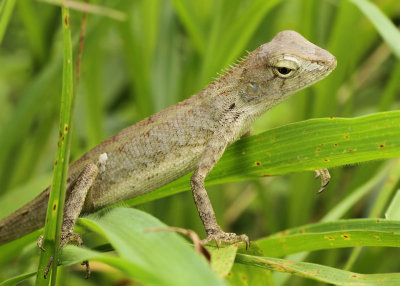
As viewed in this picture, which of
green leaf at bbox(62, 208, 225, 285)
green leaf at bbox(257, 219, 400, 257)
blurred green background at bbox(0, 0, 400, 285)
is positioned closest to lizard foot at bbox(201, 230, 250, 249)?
green leaf at bbox(257, 219, 400, 257)

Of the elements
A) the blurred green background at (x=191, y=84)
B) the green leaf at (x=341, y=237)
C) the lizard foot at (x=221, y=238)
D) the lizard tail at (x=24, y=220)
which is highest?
the blurred green background at (x=191, y=84)

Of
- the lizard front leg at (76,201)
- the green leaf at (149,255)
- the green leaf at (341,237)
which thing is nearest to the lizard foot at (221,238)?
the green leaf at (341,237)

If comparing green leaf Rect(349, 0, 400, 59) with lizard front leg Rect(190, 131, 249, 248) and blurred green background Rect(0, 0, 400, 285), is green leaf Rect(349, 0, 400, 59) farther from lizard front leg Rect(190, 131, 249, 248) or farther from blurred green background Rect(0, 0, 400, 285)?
lizard front leg Rect(190, 131, 249, 248)

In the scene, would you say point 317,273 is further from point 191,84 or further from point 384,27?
point 191,84

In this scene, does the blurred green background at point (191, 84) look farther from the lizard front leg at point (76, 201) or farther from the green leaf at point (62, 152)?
the green leaf at point (62, 152)

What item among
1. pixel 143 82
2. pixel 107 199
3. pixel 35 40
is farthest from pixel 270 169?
pixel 35 40

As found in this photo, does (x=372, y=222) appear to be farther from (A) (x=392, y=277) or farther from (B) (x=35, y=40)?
(B) (x=35, y=40)

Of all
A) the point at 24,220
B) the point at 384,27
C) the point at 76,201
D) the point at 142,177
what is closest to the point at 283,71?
the point at 384,27
